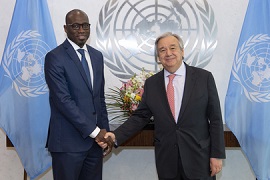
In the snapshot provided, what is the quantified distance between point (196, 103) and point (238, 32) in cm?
167

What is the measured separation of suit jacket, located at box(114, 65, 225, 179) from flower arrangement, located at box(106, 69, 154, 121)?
81 centimetres

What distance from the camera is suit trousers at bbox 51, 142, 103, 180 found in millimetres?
2305

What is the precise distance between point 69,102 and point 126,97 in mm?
932

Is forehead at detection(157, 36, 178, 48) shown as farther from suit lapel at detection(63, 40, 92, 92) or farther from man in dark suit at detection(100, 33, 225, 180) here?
suit lapel at detection(63, 40, 92, 92)

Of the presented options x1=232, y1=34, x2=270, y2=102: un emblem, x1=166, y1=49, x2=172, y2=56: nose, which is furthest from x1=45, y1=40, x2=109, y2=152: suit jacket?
x1=232, y1=34, x2=270, y2=102: un emblem

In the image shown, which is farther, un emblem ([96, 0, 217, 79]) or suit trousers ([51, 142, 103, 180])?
un emblem ([96, 0, 217, 79])

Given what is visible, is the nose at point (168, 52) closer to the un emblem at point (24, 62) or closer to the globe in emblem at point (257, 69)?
the globe in emblem at point (257, 69)

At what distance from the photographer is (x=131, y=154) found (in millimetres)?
3699

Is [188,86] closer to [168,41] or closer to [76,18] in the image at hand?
[168,41]

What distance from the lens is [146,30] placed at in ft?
11.6

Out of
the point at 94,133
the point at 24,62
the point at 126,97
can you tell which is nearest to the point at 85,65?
the point at 94,133

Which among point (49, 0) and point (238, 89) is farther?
point (49, 0)

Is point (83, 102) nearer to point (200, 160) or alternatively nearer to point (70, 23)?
point (70, 23)

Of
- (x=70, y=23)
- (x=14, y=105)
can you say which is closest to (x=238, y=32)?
(x=70, y=23)
